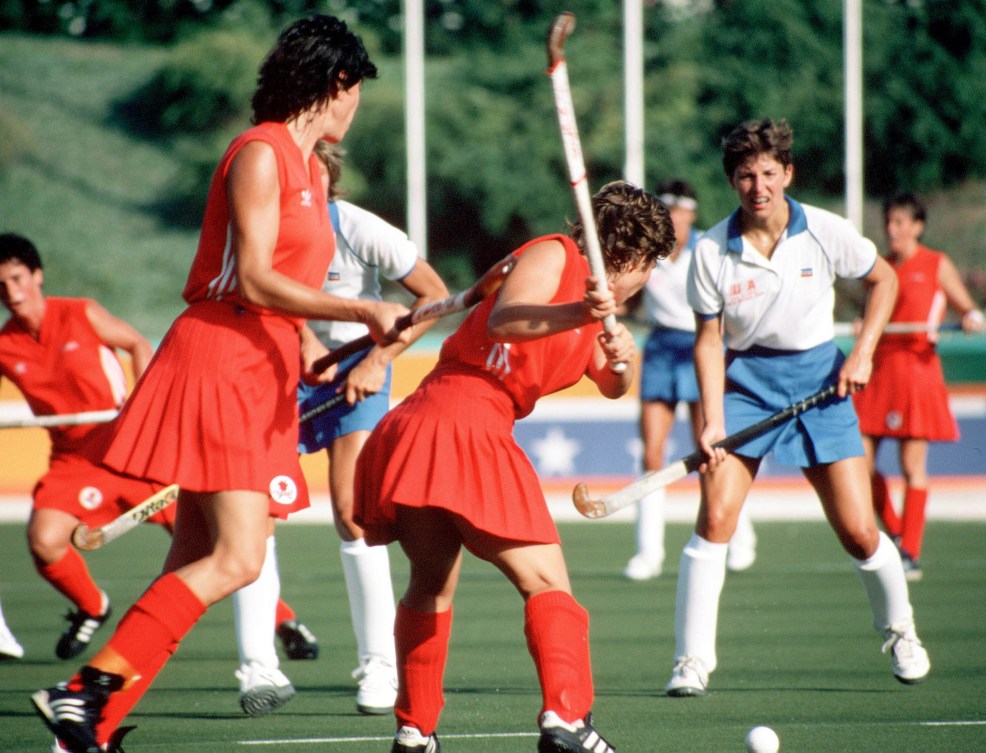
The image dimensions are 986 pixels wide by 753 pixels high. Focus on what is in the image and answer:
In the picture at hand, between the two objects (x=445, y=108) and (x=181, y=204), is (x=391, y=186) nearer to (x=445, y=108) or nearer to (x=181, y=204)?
(x=445, y=108)

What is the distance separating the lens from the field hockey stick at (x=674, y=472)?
4750 mm

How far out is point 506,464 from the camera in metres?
3.97

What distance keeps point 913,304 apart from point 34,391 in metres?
5.29

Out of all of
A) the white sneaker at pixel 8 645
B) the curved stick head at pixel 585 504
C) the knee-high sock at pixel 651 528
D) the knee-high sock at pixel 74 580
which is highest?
the knee-high sock at pixel 651 528

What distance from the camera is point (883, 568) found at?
5.59 meters

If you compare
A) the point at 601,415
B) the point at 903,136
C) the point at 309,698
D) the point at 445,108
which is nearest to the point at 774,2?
the point at 903,136

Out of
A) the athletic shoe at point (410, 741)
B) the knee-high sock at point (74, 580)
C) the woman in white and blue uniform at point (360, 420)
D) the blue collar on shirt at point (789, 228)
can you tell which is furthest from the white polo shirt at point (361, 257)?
the athletic shoe at point (410, 741)

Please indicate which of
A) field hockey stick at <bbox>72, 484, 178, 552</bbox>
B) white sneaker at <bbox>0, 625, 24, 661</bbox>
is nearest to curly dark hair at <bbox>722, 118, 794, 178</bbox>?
field hockey stick at <bbox>72, 484, 178, 552</bbox>

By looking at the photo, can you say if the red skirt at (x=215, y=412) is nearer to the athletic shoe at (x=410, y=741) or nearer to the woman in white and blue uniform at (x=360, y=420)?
the athletic shoe at (x=410, y=741)

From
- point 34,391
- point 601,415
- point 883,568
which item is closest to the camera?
point 883,568

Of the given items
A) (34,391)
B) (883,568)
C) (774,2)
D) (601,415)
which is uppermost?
(774,2)

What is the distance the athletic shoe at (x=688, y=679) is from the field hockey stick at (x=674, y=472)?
28.6 inches

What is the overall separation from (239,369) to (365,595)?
5.90 feet

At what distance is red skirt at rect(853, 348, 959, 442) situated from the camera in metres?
9.21
